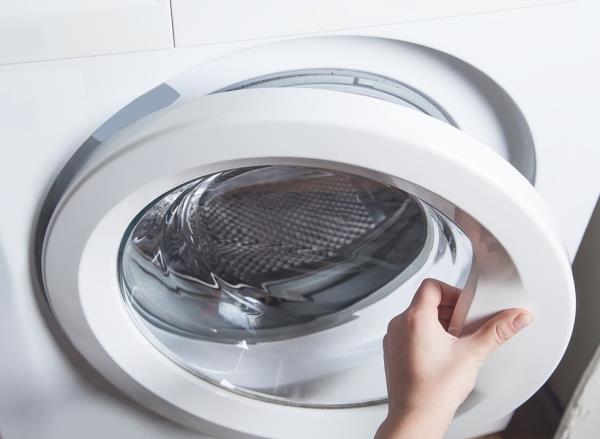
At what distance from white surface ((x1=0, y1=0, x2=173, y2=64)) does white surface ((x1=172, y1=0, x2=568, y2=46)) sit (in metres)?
0.01

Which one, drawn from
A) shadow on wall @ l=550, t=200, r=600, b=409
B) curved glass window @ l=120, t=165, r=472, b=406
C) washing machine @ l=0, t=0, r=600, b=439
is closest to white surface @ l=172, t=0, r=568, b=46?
washing machine @ l=0, t=0, r=600, b=439

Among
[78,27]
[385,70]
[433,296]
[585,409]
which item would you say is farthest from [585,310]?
[78,27]

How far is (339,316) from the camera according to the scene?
766mm

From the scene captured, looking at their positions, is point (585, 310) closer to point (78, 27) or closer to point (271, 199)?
point (271, 199)

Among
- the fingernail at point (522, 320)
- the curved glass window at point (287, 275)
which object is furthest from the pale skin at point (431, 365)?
the curved glass window at point (287, 275)

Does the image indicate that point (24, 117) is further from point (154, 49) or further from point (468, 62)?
point (468, 62)

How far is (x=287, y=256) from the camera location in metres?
0.76

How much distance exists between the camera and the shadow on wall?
2.73ft

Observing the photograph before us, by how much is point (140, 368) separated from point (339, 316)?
0.75 ft

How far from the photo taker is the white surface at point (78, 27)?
1.43 ft

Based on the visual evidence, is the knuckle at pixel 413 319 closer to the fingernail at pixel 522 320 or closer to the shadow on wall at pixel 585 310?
the fingernail at pixel 522 320

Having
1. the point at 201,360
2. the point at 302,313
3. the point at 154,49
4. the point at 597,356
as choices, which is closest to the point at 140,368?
the point at 201,360

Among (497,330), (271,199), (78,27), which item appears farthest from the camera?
(271,199)

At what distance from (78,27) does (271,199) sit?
0.96 ft
